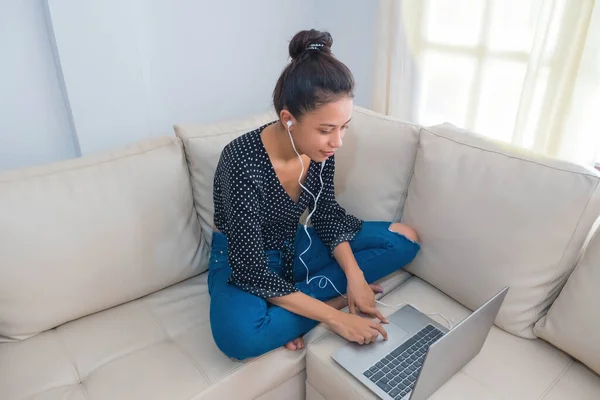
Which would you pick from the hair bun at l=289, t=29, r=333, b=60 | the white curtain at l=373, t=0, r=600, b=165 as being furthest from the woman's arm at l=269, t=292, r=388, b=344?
the white curtain at l=373, t=0, r=600, b=165

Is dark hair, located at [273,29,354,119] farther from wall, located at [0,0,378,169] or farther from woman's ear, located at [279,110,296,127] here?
wall, located at [0,0,378,169]

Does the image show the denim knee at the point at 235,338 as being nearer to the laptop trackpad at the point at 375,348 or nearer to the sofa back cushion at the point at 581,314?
the laptop trackpad at the point at 375,348

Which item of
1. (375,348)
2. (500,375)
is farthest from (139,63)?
(500,375)

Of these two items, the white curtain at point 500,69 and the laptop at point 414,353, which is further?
the white curtain at point 500,69

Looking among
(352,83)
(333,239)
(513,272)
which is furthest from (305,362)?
(352,83)

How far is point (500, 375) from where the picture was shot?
1096mm

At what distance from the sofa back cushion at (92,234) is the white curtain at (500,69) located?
0.99m

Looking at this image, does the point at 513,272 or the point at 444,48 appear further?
the point at 444,48

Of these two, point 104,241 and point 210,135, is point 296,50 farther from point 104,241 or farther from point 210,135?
point 104,241

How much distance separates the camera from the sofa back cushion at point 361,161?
57.1 inches

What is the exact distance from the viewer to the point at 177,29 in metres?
1.81

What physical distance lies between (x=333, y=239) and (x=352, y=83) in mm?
512

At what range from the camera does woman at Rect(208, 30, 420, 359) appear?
3.63 feet

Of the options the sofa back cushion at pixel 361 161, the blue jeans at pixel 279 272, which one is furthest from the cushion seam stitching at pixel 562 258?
the sofa back cushion at pixel 361 161
